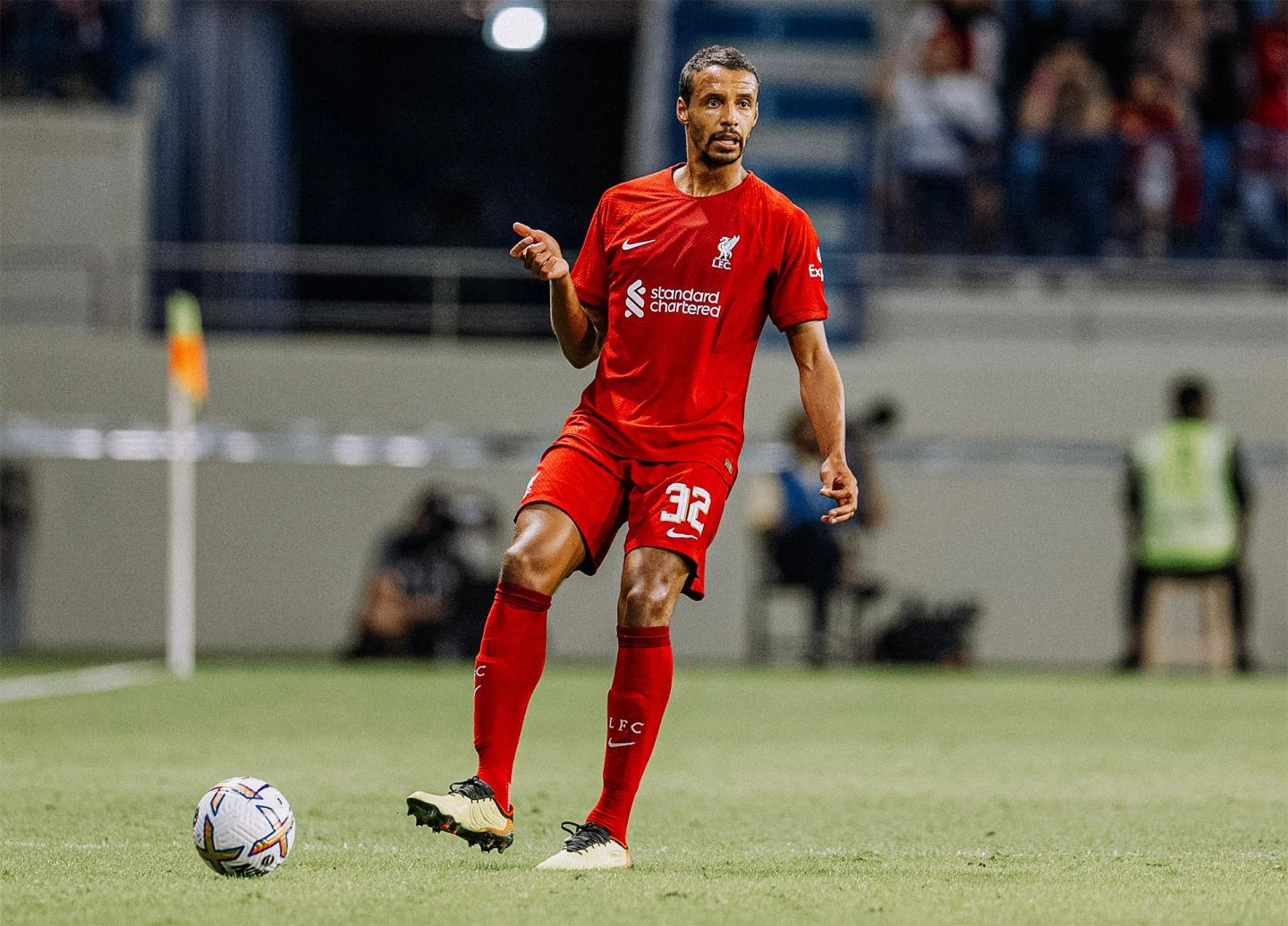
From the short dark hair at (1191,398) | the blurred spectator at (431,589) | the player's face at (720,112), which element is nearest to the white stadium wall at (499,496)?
the blurred spectator at (431,589)

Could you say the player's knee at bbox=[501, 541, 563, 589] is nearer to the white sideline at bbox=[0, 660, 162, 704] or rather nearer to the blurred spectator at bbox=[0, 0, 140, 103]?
the white sideline at bbox=[0, 660, 162, 704]

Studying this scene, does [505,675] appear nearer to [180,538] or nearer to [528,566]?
[528,566]

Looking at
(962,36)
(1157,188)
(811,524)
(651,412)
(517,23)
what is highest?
(517,23)

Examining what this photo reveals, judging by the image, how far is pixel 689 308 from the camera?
465 cm

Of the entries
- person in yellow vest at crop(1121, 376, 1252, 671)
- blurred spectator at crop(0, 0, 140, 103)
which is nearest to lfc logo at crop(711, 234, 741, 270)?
person in yellow vest at crop(1121, 376, 1252, 671)

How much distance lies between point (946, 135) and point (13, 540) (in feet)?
25.9

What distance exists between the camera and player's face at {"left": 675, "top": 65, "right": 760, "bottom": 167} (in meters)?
4.62

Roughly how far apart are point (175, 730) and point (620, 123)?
45.9 ft

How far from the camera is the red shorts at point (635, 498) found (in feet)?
14.9

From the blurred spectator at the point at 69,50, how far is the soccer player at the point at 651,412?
40.2 ft

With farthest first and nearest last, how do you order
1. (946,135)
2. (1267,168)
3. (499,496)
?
(1267,168) < (946,135) < (499,496)

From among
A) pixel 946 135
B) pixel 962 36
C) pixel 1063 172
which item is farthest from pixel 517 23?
pixel 1063 172

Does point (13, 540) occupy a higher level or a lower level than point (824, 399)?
lower

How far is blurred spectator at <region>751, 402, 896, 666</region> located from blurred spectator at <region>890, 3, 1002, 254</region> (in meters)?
2.96
